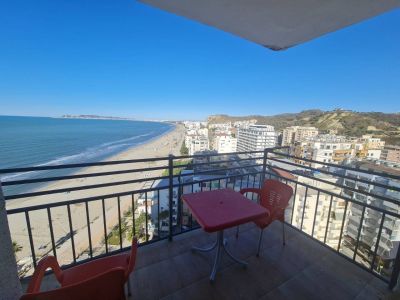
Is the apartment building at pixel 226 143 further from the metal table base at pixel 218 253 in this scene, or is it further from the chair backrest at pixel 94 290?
the chair backrest at pixel 94 290

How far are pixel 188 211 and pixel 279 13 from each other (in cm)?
205

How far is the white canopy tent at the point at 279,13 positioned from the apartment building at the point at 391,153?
883 centimetres

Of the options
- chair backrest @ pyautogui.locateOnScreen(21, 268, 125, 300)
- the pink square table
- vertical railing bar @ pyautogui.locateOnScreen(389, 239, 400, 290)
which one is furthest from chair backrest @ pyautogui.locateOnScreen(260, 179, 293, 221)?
chair backrest @ pyautogui.locateOnScreen(21, 268, 125, 300)

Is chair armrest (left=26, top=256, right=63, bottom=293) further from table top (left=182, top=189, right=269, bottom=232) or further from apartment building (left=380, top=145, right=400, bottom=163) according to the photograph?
Result: apartment building (left=380, top=145, right=400, bottom=163)

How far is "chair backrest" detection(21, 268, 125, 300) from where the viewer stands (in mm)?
574

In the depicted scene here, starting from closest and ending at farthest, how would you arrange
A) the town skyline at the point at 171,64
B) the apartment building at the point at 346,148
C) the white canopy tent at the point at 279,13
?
the white canopy tent at the point at 279,13
the town skyline at the point at 171,64
the apartment building at the point at 346,148

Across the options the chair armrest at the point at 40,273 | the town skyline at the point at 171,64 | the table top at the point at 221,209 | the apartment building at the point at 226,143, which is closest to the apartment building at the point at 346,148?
the town skyline at the point at 171,64

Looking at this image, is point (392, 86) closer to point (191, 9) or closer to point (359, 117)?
point (359, 117)

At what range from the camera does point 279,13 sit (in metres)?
1.48

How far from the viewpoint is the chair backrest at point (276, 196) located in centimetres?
204

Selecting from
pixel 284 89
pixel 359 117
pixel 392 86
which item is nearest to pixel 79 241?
pixel 359 117

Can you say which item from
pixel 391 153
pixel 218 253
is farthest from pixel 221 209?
pixel 391 153

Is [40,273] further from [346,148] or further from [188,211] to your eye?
[346,148]

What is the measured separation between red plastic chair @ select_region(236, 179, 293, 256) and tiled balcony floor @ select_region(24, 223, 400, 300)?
213 millimetres
